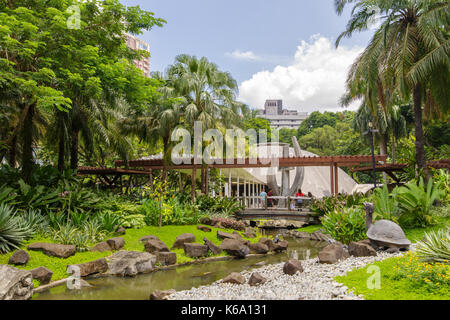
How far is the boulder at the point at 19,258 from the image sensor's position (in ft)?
22.7

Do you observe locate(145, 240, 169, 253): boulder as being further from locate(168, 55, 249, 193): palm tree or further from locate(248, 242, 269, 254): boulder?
locate(168, 55, 249, 193): palm tree

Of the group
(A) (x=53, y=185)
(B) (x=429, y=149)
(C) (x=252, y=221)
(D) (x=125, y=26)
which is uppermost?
(D) (x=125, y=26)

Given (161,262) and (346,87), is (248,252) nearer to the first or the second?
(161,262)

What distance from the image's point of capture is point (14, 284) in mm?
5270

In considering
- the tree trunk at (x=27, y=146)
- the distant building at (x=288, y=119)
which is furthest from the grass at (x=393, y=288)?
the distant building at (x=288, y=119)

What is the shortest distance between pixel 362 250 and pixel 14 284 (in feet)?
21.6

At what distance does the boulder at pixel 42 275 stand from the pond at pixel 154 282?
283 millimetres

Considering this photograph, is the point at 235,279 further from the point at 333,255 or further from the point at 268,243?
the point at 268,243

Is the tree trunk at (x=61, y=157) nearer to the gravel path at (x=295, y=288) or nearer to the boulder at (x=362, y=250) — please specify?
the gravel path at (x=295, y=288)

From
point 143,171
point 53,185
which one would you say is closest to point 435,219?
point 53,185

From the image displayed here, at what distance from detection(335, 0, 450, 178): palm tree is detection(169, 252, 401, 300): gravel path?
9.03 m

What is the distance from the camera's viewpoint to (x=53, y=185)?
12484mm

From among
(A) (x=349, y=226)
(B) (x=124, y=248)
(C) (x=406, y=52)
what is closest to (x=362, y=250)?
(A) (x=349, y=226)
